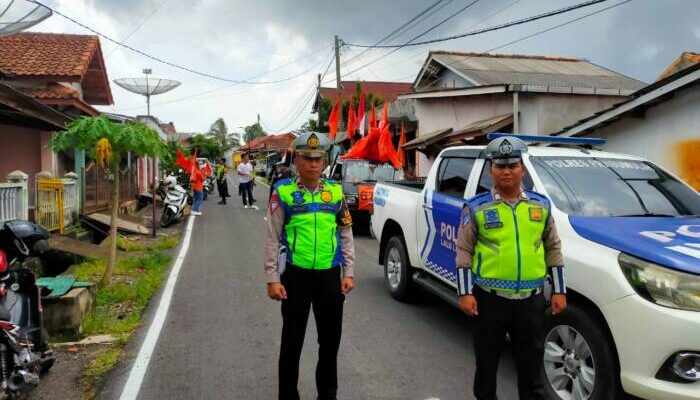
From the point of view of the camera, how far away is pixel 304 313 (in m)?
3.62

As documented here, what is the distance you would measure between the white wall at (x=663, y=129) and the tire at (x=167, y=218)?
1087 cm

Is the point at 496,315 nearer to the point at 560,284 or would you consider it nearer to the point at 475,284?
the point at 475,284

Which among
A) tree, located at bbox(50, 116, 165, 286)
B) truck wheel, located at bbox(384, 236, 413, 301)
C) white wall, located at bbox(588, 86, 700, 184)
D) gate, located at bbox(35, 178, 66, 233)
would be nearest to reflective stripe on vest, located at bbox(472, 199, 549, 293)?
truck wheel, located at bbox(384, 236, 413, 301)

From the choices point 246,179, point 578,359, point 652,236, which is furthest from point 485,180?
point 246,179

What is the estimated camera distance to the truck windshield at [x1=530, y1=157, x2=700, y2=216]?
434 cm

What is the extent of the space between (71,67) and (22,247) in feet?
41.3

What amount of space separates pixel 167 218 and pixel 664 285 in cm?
1360

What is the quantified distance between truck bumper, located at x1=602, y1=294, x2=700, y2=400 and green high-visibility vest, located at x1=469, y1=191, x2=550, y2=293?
55cm

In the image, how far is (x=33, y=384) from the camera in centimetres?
386

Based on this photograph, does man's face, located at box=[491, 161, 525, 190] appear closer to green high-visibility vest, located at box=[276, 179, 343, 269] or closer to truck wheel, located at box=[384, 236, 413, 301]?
green high-visibility vest, located at box=[276, 179, 343, 269]

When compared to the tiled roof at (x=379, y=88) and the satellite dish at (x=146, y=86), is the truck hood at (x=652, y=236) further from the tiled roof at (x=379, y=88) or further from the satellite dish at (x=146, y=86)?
the tiled roof at (x=379, y=88)

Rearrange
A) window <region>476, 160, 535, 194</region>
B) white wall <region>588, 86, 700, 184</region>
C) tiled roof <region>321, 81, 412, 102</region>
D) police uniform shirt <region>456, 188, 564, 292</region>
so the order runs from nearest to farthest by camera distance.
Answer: police uniform shirt <region>456, 188, 564, 292</region>, window <region>476, 160, 535, 194</region>, white wall <region>588, 86, 700, 184</region>, tiled roof <region>321, 81, 412, 102</region>

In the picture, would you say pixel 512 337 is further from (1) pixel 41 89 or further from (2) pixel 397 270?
(1) pixel 41 89

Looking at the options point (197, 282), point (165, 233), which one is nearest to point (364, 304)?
point (197, 282)
